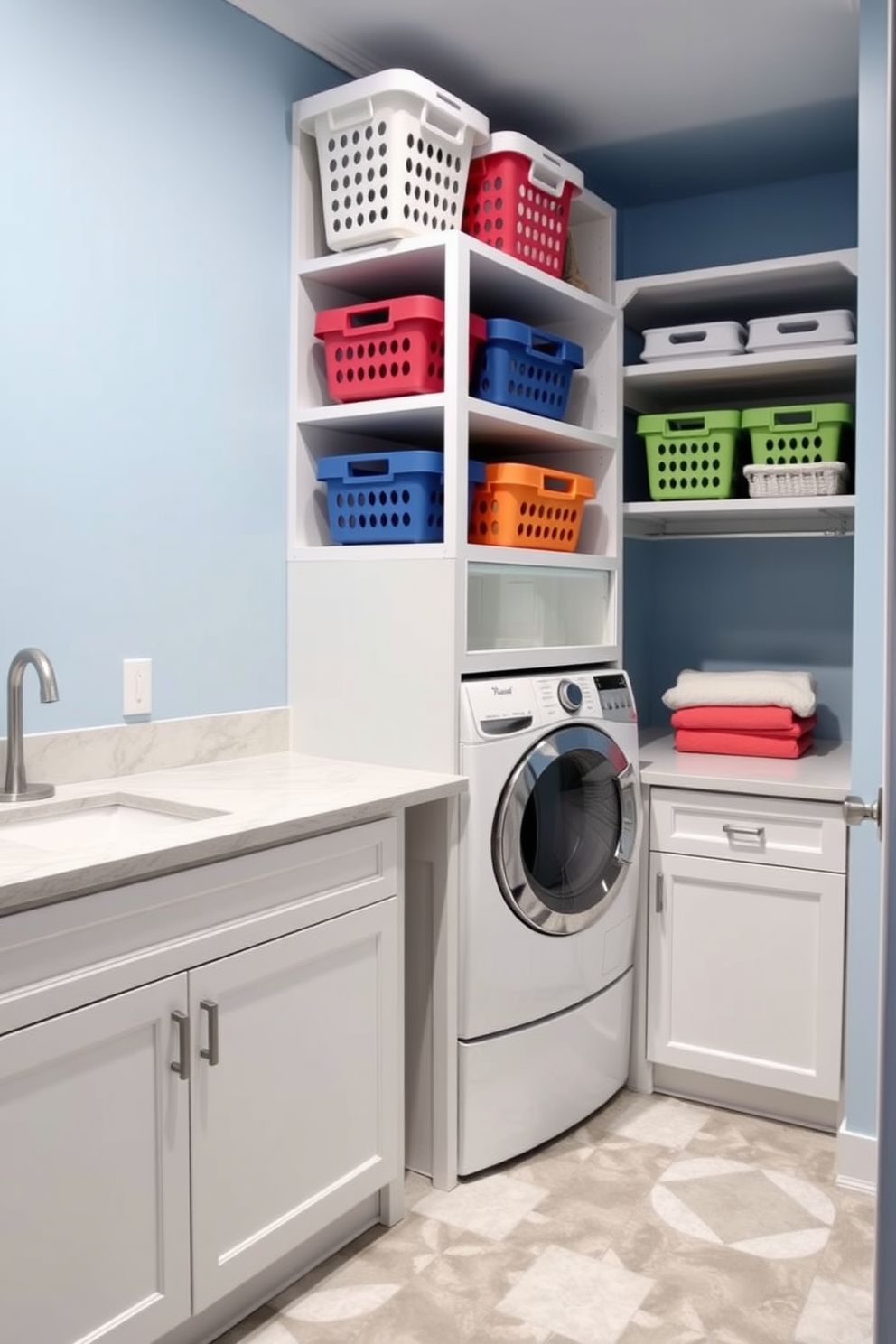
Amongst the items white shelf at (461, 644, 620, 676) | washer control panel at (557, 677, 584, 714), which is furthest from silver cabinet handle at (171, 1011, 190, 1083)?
washer control panel at (557, 677, 584, 714)

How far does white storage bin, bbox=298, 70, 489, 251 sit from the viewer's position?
2.43 metres

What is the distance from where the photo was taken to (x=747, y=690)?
3.12 metres

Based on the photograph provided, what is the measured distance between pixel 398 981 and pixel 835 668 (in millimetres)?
1804

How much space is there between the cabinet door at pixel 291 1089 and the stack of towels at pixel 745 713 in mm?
1234

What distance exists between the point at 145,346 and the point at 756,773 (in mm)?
1709

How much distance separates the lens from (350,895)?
2145 millimetres

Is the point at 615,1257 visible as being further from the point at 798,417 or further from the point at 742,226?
the point at 742,226

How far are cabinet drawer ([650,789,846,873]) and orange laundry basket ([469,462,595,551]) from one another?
706 millimetres

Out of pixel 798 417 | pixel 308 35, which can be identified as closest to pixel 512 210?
pixel 308 35

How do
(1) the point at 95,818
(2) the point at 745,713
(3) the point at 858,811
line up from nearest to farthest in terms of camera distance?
(3) the point at 858,811 < (1) the point at 95,818 < (2) the point at 745,713

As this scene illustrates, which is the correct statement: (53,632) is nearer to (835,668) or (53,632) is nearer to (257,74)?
(257,74)

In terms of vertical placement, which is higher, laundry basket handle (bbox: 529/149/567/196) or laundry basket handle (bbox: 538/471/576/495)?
laundry basket handle (bbox: 529/149/567/196)

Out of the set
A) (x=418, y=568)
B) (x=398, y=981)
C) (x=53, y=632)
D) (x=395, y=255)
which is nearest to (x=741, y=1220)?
(x=398, y=981)

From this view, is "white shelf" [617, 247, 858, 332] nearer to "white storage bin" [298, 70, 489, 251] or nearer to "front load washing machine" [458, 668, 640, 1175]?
"white storage bin" [298, 70, 489, 251]
